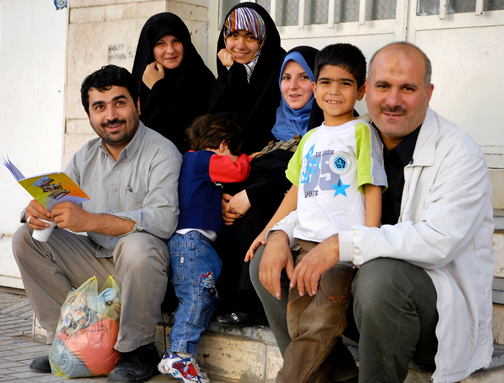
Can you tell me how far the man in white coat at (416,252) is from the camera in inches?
81.3

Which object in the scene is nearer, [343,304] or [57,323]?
[343,304]

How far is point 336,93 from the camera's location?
8.71ft

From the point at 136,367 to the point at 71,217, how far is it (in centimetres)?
83

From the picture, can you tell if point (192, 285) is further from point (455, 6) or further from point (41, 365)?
point (455, 6)

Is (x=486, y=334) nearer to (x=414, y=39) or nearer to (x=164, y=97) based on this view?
(x=414, y=39)

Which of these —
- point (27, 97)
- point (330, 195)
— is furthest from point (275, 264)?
point (27, 97)

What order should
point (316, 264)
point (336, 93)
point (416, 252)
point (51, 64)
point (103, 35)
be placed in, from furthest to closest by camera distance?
point (51, 64)
point (103, 35)
point (336, 93)
point (316, 264)
point (416, 252)

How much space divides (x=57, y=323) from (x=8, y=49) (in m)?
3.42

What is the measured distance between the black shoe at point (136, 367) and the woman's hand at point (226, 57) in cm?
191

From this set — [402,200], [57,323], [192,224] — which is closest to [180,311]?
[192,224]

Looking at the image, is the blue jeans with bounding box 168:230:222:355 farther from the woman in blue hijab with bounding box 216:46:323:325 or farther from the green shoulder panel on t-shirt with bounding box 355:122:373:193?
the green shoulder panel on t-shirt with bounding box 355:122:373:193

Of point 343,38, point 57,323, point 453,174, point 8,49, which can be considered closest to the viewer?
point 453,174

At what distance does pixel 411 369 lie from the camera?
7.88 feet

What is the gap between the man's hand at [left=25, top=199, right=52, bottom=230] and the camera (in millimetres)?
3010
